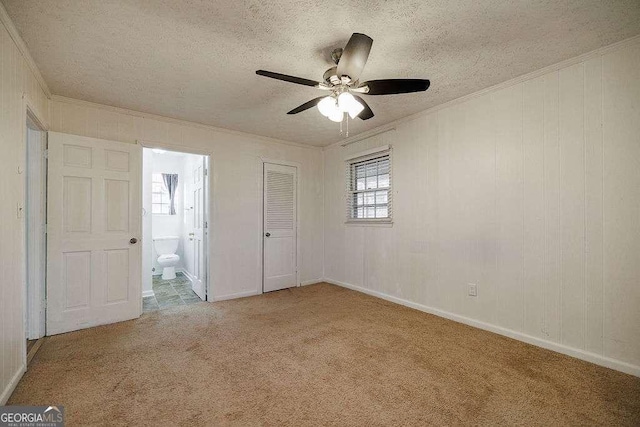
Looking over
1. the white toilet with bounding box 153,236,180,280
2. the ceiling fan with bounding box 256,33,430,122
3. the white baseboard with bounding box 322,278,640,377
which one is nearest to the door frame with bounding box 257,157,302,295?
the white baseboard with bounding box 322,278,640,377

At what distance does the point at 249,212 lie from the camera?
13.9 feet

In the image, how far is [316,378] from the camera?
2.03 m

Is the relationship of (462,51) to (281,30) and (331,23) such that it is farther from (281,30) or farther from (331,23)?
(281,30)

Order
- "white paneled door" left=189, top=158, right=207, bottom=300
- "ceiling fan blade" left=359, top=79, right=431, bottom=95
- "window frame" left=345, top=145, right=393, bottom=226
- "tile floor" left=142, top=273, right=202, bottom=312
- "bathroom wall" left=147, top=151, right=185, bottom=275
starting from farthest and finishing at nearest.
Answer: "bathroom wall" left=147, top=151, right=185, bottom=275
"white paneled door" left=189, top=158, right=207, bottom=300
"window frame" left=345, top=145, right=393, bottom=226
"tile floor" left=142, top=273, right=202, bottom=312
"ceiling fan blade" left=359, top=79, right=431, bottom=95

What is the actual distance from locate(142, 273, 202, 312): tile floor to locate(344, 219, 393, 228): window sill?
8.16 feet

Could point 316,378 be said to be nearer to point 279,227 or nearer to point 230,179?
point 279,227

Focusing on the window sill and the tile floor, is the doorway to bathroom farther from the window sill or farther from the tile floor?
the window sill

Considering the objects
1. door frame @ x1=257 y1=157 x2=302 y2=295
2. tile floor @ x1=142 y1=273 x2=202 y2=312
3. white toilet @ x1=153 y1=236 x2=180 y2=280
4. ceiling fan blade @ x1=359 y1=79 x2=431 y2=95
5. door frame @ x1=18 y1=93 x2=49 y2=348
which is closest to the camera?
ceiling fan blade @ x1=359 y1=79 x2=431 y2=95

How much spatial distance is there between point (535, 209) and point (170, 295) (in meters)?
4.69

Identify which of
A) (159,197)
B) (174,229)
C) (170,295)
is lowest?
(170,295)

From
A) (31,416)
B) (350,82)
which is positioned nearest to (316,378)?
(31,416)

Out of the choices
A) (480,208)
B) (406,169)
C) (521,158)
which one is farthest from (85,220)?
(521,158)

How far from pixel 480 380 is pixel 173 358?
237 centimetres

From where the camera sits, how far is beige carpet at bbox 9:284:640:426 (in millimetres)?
1657
